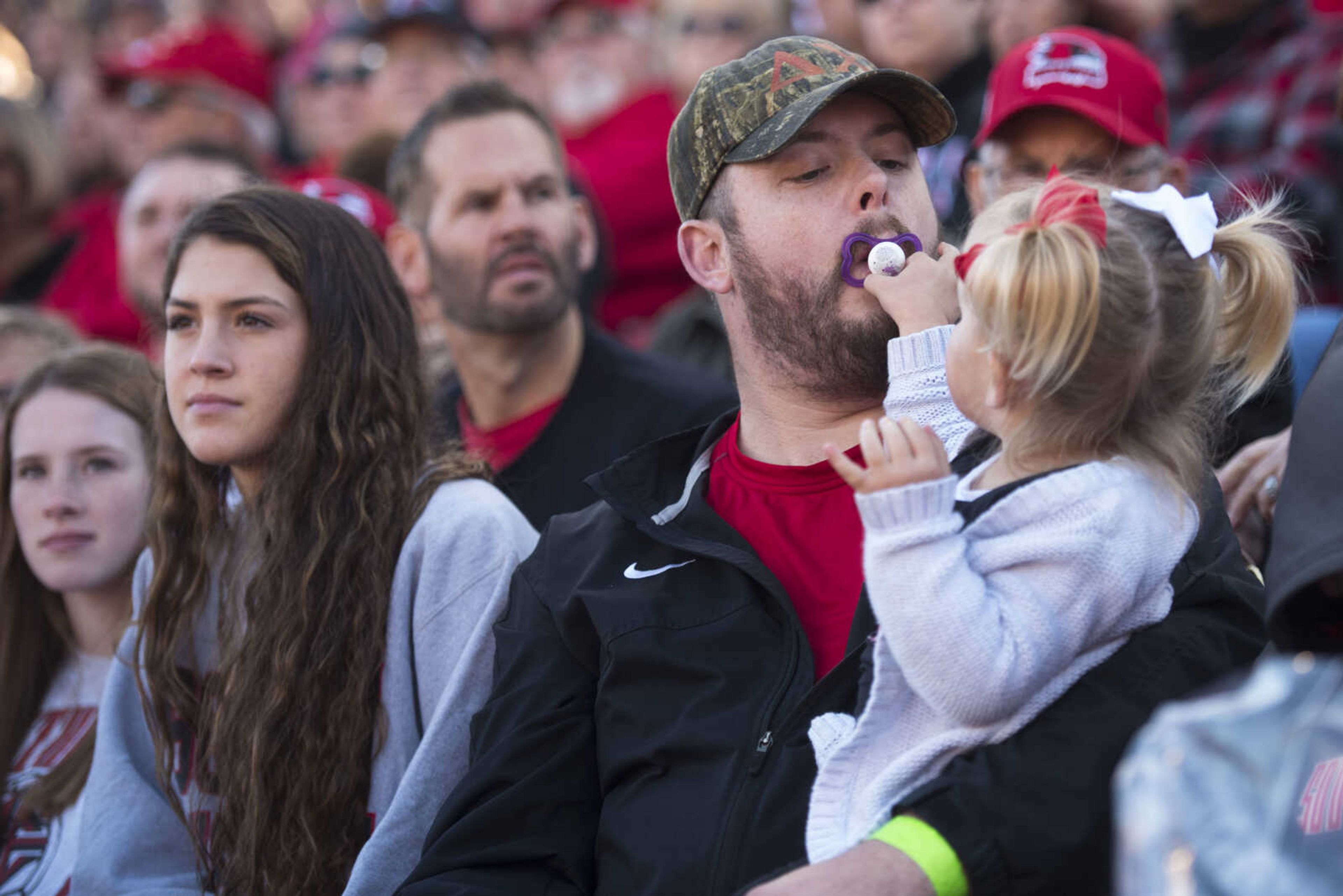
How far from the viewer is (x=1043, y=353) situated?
193 centimetres

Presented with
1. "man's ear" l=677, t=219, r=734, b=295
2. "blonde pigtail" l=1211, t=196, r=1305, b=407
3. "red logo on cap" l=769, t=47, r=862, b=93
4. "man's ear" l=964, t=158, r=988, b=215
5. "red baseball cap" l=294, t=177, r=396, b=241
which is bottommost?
"blonde pigtail" l=1211, t=196, r=1305, b=407

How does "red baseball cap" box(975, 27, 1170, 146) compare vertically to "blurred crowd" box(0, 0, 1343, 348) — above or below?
below

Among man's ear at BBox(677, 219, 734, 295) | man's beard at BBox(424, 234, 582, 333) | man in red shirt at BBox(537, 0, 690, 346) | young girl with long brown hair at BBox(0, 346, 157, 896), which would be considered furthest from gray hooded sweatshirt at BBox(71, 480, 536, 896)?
man in red shirt at BBox(537, 0, 690, 346)

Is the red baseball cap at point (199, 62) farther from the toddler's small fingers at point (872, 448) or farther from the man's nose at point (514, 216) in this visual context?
the toddler's small fingers at point (872, 448)

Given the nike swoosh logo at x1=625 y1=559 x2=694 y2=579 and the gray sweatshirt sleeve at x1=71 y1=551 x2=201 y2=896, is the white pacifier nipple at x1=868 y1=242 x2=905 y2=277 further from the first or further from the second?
the gray sweatshirt sleeve at x1=71 y1=551 x2=201 y2=896

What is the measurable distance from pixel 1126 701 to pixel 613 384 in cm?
223

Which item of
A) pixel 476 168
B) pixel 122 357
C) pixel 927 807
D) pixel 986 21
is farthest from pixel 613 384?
pixel 927 807

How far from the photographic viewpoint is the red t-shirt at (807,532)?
2.37 m

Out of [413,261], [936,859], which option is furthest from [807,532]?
[413,261]

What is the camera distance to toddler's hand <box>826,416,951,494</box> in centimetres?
192

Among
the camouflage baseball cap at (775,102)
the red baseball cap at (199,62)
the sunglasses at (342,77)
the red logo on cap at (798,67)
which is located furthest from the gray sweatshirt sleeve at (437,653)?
the red baseball cap at (199,62)

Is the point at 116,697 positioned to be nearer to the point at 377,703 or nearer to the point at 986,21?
the point at 377,703

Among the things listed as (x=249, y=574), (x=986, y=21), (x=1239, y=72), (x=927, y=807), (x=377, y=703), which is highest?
(x=986, y=21)

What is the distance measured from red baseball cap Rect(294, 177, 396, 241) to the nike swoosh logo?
2517 mm
